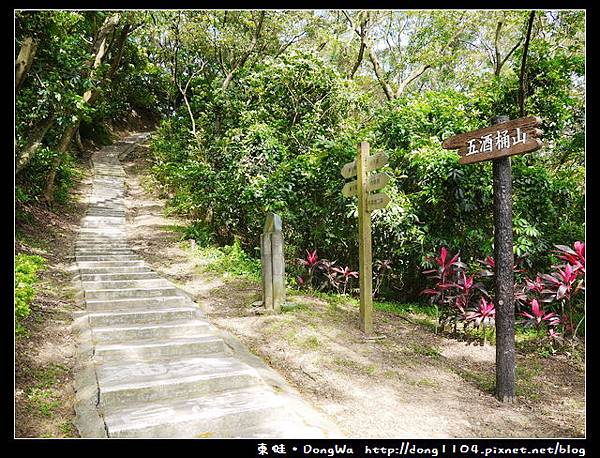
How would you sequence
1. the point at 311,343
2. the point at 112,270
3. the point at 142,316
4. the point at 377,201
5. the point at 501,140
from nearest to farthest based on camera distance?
the point at 501,140
the point at 311,343
the point at 142,316
the point at 377,201
the point at 112,270

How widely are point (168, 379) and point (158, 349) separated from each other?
2.39 feet

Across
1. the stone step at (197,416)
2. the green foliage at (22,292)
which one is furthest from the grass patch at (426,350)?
the green foliage at (22,292)

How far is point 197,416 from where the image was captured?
3.30 metres

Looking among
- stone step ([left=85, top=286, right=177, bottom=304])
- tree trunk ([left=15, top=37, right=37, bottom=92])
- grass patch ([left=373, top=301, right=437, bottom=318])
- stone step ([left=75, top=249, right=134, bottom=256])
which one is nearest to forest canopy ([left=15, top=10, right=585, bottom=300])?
tree trunk ([left=15, top=37, right=37, bottom=92])

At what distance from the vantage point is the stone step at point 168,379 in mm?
3537

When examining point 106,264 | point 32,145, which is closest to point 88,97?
point 32,145

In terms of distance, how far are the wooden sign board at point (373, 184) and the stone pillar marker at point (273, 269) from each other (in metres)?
1.17

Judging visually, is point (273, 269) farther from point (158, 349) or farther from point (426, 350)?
point (426, 350)

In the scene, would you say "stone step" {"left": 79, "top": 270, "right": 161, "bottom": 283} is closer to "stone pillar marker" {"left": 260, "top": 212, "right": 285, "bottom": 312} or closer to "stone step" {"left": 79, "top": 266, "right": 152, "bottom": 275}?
"stone step" {"left": 79, "top": 266, "right": 152, "bottom": 275}

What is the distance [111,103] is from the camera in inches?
852

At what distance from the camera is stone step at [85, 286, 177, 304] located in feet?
19.2

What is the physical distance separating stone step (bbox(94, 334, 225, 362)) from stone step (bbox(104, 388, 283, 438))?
0.96 metres

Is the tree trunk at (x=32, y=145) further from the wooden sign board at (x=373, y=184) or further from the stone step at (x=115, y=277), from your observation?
the wooden sign board at (x=373, y=184)

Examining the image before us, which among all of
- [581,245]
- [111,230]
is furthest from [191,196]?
[581,245]
